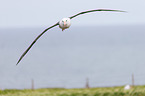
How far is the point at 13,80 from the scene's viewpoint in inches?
4304

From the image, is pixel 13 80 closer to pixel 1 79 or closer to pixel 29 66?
pixel 1 79

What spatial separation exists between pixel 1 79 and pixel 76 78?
23.4 m

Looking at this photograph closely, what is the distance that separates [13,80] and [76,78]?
18.4 meters

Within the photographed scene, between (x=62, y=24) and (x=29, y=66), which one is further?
(x=29, y=66)

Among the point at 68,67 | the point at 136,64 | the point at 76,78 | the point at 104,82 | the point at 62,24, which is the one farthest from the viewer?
the point at 68,67

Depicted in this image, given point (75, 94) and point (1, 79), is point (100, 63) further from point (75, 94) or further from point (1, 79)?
point (75, 94)

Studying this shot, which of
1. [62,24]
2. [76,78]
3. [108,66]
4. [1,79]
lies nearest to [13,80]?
[1,79]

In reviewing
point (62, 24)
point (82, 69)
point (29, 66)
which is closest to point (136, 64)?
point (82, 69)

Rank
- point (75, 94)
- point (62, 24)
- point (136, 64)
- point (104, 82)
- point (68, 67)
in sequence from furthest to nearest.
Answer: point (68, 67)
point (136, 64)
point (104, 82)
point (75, 94)
point (62, 24)

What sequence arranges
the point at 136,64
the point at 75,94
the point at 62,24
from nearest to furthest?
the point at 62,24, the point at 75,94, the point at 136,64

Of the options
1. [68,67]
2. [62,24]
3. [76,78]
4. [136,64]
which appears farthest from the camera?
[68,67]

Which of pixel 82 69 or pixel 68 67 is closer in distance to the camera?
pixel 82 69

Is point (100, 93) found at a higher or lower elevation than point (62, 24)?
lower

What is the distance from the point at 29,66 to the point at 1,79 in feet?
88.3
